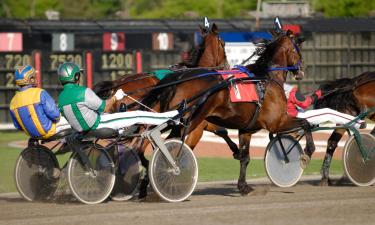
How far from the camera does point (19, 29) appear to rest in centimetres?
2980

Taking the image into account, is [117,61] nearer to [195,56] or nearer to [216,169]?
[216,169]

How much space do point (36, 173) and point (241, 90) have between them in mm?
2859

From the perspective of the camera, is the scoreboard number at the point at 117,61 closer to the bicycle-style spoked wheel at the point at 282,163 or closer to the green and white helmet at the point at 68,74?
the bicycle-style spoked wheel at the point at 282,163

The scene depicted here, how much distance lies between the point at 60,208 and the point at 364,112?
4.95 m

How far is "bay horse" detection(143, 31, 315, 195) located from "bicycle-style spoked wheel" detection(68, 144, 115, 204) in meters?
1.21

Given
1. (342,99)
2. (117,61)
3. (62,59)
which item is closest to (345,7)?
(117,61)

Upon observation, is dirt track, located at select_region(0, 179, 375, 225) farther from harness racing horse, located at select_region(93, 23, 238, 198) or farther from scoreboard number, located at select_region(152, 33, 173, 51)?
scoreboard number, located at select_region(152, 33, 173, 51)

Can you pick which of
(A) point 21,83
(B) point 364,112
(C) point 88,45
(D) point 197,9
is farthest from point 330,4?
(A) point 21,83

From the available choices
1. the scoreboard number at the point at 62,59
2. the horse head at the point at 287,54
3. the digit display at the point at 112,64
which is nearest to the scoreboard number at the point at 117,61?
the digit display at the point at 112,64

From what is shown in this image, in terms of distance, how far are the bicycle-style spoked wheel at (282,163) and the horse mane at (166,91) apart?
1.54 meters

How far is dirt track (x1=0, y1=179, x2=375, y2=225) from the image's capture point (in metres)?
9.98

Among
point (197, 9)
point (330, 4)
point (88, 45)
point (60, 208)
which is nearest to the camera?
point (60, 208)

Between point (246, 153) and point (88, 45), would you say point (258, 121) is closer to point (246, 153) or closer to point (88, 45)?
point (246, 153)

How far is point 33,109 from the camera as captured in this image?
11602 millimetres
